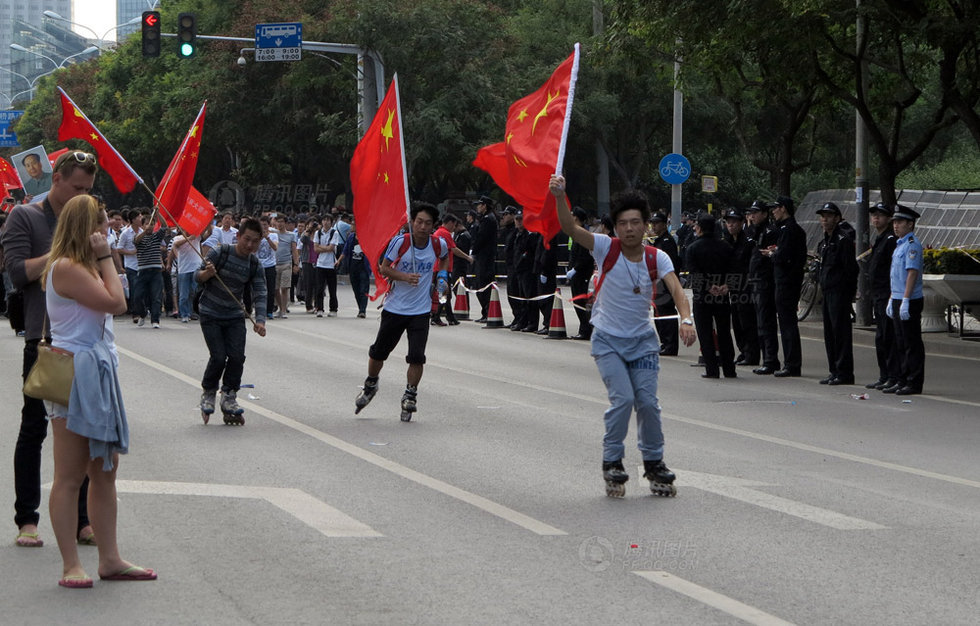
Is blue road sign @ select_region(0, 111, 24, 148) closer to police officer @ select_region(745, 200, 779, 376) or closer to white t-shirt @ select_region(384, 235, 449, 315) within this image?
police officer @ select_region(745, 200, 779, 376)

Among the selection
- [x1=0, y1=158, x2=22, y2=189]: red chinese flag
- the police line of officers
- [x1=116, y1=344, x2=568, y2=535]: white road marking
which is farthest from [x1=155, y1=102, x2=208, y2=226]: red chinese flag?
[x1=0, y1=158, x2=22, y2=189]: red chinese flag

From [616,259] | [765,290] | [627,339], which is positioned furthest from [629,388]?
[765,290]

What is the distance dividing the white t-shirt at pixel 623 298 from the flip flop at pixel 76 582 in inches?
141

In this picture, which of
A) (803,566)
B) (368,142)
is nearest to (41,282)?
(803,566)

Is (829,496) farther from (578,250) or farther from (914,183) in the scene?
(914,183)

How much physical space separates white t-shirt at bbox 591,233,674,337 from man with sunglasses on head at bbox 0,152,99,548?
3.19m

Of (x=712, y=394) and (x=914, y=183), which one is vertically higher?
(x=914, y=183)

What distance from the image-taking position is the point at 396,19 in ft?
131

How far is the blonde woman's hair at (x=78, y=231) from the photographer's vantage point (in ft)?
19.6

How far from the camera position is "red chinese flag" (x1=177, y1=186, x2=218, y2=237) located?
17109 millimetres

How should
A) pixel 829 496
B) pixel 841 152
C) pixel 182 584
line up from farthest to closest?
1. pixel 841 152
2. pixel 829 496
3. pixel 182 584

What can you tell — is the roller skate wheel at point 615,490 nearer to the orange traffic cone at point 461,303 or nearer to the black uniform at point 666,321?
the black uniform at point 666,321

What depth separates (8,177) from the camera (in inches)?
1230

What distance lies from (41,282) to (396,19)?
34.5m
